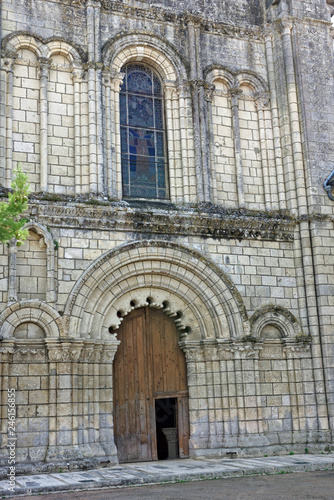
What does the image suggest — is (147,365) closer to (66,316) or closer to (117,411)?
(117,411)

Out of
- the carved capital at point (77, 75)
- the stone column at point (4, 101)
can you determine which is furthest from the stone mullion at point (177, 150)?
the stone column at point (4, 101)

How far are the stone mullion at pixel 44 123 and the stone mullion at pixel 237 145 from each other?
15.6 feet

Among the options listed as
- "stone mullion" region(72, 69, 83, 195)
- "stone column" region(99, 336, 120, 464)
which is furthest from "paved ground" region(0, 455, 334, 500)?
"stone mullion" region(72, 69, 83, 195)

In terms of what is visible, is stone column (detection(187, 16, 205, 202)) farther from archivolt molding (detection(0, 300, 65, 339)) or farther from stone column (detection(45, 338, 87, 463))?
stone column (detection(45, 338, 87, 463))

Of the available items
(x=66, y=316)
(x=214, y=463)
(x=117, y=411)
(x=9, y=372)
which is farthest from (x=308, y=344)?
(x=9, y=372)

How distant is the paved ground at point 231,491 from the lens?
9555mm

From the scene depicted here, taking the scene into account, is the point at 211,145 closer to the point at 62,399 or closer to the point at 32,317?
the point at 32,317

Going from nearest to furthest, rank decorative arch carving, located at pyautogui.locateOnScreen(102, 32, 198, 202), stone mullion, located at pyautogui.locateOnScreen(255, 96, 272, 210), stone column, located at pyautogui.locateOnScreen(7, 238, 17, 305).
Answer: stone column, located at pyautogui.locateOnScreen(7, 238, 17, 305)
decorative arch carving, located at pyautogui.locateOnScreen(102, 32, 198, 202)
stone mullion, located at pyautogui.locateOnScreen(255, 96, 272, 210)

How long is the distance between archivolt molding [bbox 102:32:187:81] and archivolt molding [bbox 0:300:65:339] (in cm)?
604

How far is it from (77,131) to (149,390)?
19.8 ft

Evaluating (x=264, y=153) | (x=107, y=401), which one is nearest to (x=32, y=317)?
(x=107, y=401)

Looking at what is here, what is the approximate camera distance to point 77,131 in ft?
47.2

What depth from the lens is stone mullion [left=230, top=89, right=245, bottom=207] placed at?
1568 centimetres

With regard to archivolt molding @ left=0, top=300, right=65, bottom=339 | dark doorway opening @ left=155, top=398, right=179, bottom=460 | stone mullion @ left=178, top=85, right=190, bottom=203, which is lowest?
dark doorway opening @ left=155, top=398, right=179, bottom=460
